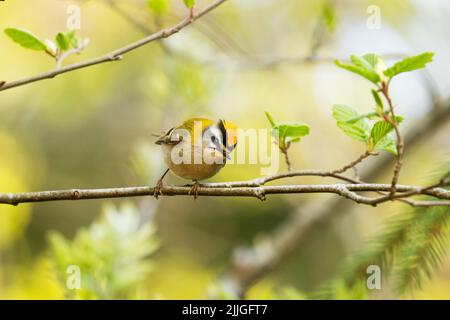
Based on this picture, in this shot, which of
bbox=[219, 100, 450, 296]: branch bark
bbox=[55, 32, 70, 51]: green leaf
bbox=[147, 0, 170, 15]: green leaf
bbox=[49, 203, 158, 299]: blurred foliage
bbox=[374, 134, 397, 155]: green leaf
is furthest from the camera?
bbox=[219, 100, 450, 296]: branch bark

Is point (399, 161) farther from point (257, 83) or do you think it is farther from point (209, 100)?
point (257, 83)

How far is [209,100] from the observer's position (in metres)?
3.08

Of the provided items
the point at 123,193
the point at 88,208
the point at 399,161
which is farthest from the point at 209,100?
the point at 88,208

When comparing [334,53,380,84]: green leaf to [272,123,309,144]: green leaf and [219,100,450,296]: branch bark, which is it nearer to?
[272,123,309,144]: green leaf

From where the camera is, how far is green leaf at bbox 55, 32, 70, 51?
57.9 inches

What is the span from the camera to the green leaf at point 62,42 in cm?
147

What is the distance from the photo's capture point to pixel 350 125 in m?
1.35

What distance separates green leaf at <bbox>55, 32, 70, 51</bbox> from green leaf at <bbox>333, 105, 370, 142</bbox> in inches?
27.6

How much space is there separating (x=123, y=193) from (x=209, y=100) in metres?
1.76

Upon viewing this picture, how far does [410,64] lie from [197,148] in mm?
917

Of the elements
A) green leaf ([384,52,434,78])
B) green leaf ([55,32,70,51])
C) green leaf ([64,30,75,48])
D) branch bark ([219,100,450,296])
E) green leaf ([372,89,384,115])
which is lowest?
branch bark ([219,100,450,296])

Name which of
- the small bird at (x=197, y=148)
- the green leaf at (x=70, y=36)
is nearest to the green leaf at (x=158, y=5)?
the small bird at (x=197, y=148)

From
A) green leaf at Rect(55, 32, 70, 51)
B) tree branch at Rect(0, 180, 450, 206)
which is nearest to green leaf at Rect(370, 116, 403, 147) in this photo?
tree branch at Rect(0, 180, 450, 206)

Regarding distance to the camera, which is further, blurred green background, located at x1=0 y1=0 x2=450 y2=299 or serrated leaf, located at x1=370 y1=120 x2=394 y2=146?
blurred green background, located at x1=0 y1=0 x2=450 y2=299
